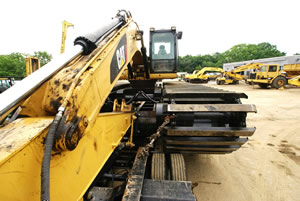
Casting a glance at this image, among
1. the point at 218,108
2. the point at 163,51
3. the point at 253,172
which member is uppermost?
the point at 163,51

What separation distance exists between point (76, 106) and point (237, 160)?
3522 mm

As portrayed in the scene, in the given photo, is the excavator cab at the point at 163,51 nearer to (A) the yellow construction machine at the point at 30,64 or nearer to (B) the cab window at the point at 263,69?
(A) the yellow construction machine at the point at 30,64

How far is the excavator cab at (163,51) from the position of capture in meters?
3.91

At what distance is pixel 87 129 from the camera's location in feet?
3.38

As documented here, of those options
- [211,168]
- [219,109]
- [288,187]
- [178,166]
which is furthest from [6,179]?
[288,187]

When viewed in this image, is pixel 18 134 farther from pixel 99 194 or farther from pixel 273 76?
pixel 273 76

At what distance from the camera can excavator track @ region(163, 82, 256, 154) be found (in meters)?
1.71

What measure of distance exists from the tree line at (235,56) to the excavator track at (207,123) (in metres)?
54.1

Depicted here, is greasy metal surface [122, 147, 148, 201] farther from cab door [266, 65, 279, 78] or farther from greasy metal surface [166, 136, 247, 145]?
cab door [266, 65, 279, 78]

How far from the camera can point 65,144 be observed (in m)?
0.78

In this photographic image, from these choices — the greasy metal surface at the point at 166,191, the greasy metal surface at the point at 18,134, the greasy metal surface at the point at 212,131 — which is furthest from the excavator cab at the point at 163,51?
the greasy metal surface at the point at 18,134

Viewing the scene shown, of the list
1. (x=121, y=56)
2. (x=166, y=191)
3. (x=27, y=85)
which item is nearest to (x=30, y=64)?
(x=121, y=56)

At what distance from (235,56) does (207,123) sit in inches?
2410

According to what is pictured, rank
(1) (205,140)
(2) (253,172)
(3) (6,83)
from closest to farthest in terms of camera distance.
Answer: (1) (205,140), (2) (253,172), (3) (6,83)
